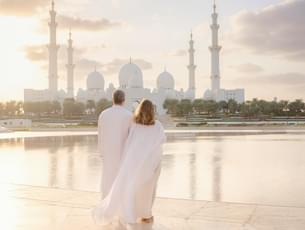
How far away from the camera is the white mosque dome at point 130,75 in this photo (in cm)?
6425

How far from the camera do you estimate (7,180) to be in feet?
30.0

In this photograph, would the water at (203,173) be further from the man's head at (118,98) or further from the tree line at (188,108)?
the tree line at (188,108)

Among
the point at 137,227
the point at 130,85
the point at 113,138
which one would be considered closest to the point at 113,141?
the point at 113,138

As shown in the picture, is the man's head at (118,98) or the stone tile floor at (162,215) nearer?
the stone tile floor at (162,215)

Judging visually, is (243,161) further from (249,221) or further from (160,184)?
(249,221)

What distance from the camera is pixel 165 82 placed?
72.8 m

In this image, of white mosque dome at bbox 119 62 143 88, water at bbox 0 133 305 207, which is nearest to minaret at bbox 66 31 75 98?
white mosque dome at bbox 119 62 143 88

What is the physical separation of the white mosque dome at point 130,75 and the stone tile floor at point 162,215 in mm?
57375

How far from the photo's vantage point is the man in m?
5.70

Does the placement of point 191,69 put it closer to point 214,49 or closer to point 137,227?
point 214,49

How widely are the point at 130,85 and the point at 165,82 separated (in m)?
10.7

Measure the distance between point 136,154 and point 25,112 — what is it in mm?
57890

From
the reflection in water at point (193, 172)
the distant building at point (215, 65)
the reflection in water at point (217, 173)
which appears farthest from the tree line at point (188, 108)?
the reflection in water at point (193, 172)

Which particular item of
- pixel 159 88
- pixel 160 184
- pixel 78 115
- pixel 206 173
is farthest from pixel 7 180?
pixel 159 88
